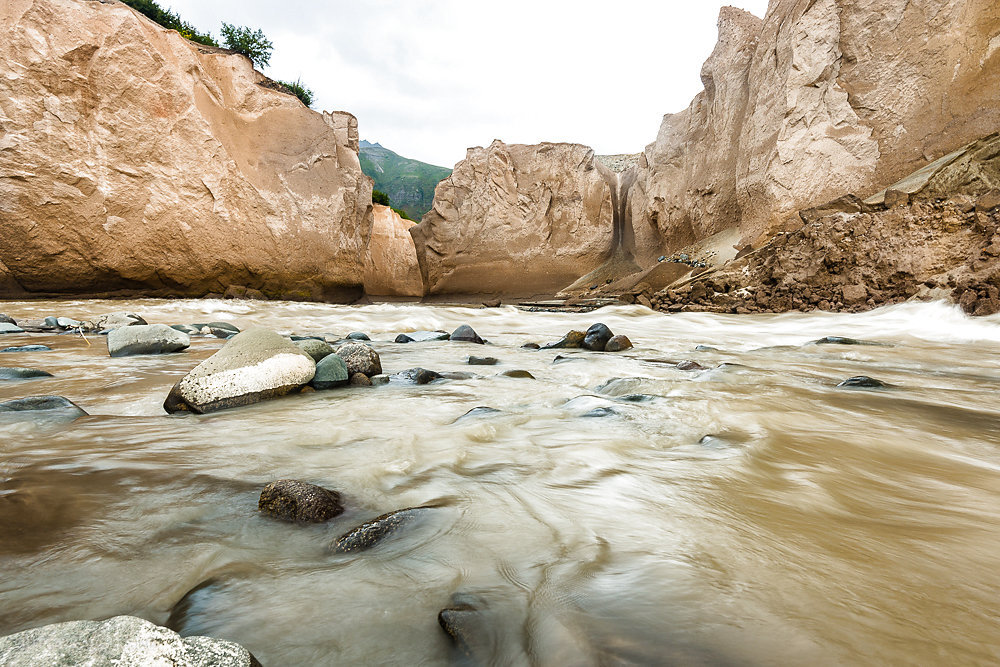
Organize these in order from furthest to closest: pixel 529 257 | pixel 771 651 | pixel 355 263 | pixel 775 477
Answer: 1. pixel 529 257
2. pixel 355 263
3. pixel 775 477
4. pixel 771 651

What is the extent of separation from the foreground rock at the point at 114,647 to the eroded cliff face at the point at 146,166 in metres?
10.9

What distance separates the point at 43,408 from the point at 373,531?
1748mm

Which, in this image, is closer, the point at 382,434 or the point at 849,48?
the point at 382,434

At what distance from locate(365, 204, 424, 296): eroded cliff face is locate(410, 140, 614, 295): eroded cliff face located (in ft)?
4.97

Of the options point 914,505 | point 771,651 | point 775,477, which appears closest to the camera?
point 771,651

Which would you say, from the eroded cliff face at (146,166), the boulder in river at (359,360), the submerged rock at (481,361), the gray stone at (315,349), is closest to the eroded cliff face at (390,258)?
the eroded cliff face at (146,166)

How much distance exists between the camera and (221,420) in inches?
71.4

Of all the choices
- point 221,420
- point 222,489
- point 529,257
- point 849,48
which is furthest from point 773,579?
point 529,257

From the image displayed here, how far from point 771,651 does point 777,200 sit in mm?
11293

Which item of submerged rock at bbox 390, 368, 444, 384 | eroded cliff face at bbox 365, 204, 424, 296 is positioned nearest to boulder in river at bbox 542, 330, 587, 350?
submerged rock at bbox 390, 368, 444, 384

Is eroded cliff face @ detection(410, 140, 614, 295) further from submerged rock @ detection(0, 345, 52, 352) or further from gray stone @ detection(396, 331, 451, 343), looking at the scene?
submerged rock @ detection(0, 345, 52, 352)

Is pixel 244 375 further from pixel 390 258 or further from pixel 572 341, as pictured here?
pixel 390 258

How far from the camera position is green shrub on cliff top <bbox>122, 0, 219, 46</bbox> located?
15.2 meters

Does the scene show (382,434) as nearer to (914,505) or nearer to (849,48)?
(914,505)
